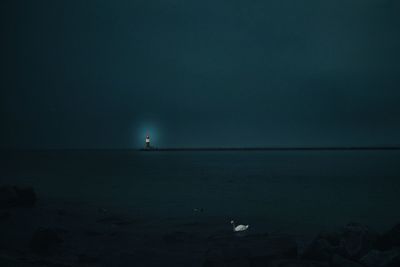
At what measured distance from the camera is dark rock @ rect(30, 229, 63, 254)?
58.0ft

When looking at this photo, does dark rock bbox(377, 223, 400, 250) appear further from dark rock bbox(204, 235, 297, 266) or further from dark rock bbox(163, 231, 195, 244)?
dark rock bbox(163, 231, 195, 244)

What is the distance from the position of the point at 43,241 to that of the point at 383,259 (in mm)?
15564

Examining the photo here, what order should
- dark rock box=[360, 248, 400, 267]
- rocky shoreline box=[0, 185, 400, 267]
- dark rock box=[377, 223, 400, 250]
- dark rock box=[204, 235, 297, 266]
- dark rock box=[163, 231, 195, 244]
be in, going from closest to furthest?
dark rock box=[360, 248, 400, 267] → dark rock box=[204, 235, 297, 266] → rocky shoreline box=[0, 185, 400, 267] → dark rock box=[377, 223, 400, 250] → dark rock box=[163, 231, 195, 244]

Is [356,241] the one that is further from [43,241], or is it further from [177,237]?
[43,241]

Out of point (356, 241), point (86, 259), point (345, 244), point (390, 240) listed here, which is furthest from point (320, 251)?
point (86, 259)

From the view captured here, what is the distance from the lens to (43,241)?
714 inches

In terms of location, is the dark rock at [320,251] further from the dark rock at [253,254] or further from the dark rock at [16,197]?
the dark rock at [16,197]

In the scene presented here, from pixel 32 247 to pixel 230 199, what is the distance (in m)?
30.4

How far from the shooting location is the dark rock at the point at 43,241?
58.0 feet

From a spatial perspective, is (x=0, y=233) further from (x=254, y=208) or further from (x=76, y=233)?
(x=254, y=208)

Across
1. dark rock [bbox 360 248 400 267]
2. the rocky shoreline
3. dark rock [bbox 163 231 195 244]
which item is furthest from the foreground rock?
dark rock [bbox 163 231 195 244]

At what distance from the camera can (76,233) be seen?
74.2 ft

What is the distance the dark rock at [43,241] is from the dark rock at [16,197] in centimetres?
1149

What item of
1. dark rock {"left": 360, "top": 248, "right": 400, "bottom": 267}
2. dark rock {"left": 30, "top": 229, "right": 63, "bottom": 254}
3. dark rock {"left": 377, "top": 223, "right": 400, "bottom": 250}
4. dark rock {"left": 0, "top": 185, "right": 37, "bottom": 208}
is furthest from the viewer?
dark rock {"left": 0, "top": 185, "right": 37, "bottom": 208}
